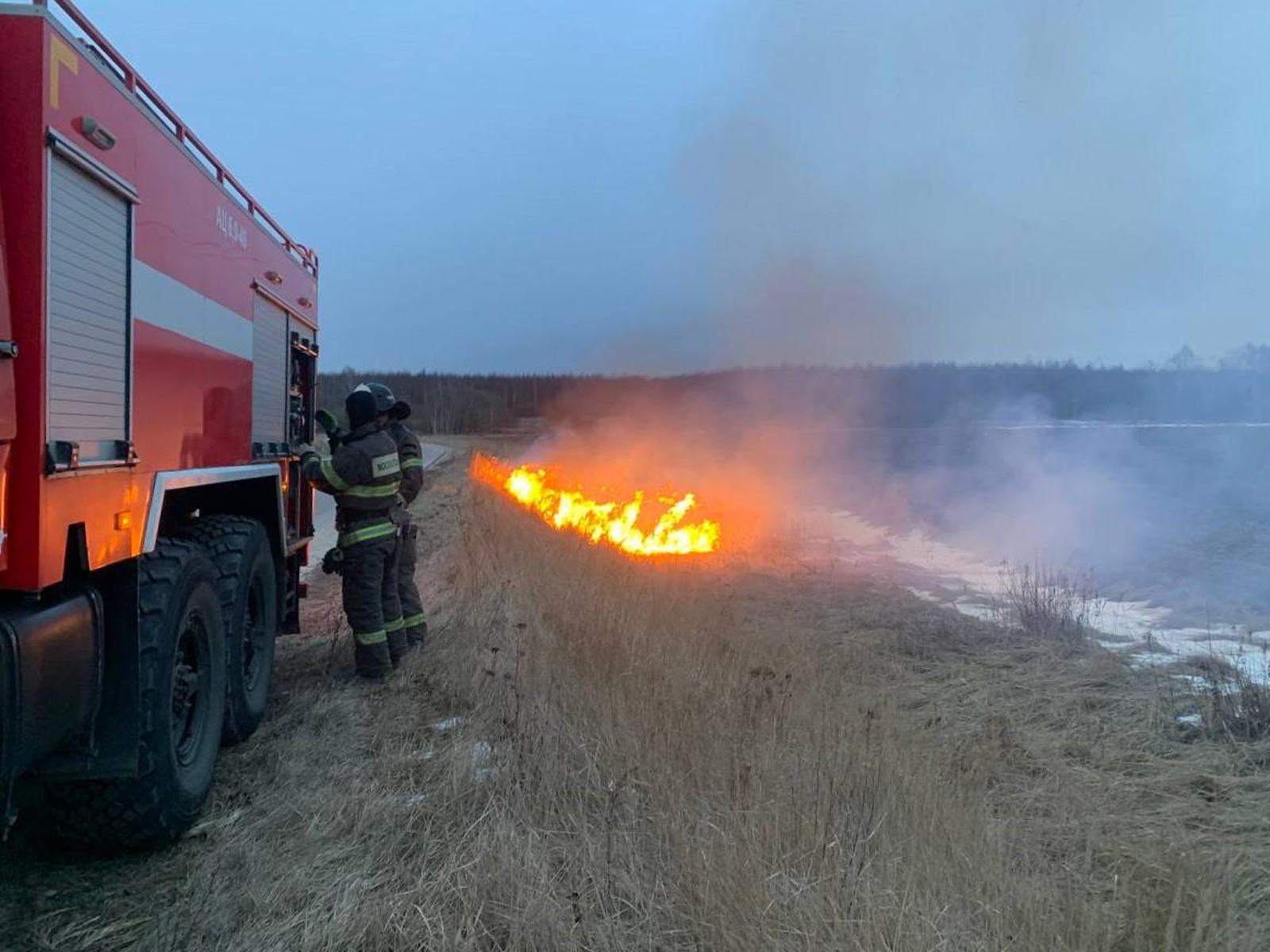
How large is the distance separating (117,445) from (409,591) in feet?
11.0

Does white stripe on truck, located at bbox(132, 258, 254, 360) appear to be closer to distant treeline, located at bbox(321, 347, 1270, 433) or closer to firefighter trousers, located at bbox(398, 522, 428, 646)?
firefighter trousers, located at bbox(398, 522, 428, 646)

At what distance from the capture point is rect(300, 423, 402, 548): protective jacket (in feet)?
17.4

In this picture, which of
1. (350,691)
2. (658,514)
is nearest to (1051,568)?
(658,514)

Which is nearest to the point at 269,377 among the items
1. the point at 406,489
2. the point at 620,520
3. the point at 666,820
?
the point at 406,489

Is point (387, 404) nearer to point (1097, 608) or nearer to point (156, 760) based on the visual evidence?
point (156, 760)

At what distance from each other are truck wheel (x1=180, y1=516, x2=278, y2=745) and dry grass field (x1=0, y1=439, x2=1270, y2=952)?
0.20 meters

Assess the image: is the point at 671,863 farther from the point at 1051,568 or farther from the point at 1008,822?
the point at 1051,568

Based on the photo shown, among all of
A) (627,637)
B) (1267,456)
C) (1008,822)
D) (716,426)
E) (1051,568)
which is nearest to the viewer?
(1008,822)

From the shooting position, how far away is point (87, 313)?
9.08 feet

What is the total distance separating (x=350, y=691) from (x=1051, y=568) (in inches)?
537

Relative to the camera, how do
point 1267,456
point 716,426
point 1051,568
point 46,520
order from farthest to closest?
1. point 716,426
2. point 1267,456
3. point 1051,568
4. point 46,520

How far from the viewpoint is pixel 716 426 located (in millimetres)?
35719

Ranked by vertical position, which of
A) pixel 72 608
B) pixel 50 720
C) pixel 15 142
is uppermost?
pixel 15 142

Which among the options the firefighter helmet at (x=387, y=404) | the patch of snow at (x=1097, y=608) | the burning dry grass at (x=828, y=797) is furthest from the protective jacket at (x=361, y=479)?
the patch of snow at (x=1097, y=608)
